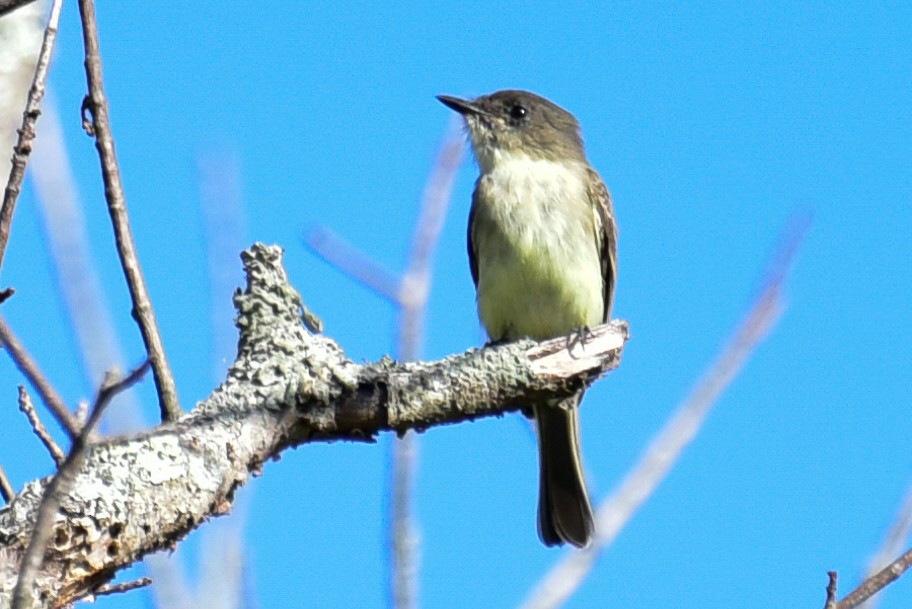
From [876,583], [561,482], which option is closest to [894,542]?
[876,583]

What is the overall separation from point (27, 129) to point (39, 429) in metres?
0.55

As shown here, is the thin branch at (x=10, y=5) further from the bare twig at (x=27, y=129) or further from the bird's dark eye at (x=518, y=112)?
the bird's dark eye at (x=518, y=112)

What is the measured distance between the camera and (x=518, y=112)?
6.97m

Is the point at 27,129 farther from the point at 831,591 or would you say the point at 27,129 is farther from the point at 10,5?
the point at 831,591

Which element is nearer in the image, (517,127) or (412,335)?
(412,335)

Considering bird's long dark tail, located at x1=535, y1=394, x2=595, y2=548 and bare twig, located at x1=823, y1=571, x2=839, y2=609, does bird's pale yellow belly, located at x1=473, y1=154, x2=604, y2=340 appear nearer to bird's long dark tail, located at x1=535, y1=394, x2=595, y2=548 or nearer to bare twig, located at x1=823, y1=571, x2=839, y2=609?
bird's long dark tail, located at x1=535, y1=394, x2=595, y2=548

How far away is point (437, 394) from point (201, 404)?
1.80 feet

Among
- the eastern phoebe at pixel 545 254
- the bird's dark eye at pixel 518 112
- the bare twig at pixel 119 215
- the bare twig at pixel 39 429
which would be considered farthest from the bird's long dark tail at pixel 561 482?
the bare twig at pixel 39 429

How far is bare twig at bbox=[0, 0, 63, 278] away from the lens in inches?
87.8

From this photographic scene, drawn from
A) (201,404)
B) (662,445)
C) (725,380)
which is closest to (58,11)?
(201,404)

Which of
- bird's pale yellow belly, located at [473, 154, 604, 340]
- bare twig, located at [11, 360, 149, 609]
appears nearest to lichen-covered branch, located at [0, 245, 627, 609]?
bare twig, located at [11, 360, 149, 609]

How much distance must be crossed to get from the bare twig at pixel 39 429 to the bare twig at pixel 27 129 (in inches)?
14.2

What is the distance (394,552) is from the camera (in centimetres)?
306

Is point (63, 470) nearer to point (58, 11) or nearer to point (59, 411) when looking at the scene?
point (59, 411)
